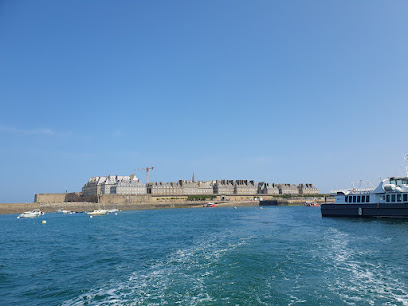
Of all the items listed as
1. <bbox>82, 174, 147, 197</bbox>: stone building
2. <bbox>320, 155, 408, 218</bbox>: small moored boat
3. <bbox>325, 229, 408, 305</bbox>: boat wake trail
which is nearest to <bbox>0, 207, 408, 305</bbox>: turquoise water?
<bbox>325, 229, 408, 305</bbox>: boat wake trail

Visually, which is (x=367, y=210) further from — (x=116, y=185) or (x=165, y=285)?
(x=116, y=185)

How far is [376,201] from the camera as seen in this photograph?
44625 mm

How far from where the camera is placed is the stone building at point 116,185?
157 meters

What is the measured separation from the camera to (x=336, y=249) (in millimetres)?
22688

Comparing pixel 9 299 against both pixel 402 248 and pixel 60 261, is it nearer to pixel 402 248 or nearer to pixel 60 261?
pixel 60 261

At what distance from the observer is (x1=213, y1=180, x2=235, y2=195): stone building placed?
190375 mm

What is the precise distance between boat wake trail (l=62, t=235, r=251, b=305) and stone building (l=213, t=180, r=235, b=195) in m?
170

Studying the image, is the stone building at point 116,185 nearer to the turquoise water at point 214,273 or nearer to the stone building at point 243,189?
the stone building at point 243,189

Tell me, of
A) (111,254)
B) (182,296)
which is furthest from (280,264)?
(111,254)

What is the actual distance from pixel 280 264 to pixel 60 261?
15280mm

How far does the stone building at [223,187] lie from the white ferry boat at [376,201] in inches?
5526

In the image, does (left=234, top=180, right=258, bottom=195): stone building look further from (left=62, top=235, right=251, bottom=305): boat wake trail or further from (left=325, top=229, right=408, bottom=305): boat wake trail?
(left=62, top=235, right=251, bottom=305): boat wake trail

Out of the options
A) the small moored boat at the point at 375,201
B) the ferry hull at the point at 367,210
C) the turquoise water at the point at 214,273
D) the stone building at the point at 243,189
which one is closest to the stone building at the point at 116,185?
the stone building at the point at 243,189

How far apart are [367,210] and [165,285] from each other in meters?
40.3
